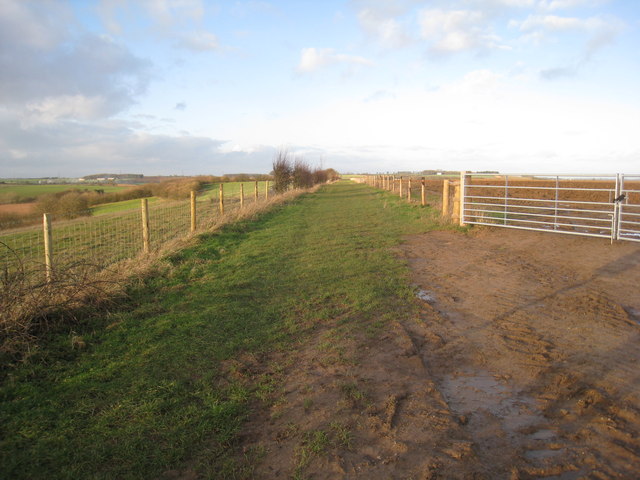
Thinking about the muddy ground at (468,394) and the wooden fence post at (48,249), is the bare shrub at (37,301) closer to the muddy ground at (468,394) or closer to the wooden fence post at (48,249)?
the wooden fence post at (48,249)

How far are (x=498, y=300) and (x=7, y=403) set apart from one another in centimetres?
608

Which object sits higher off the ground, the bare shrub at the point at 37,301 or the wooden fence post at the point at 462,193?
the wooden fence post at the point at 462,193

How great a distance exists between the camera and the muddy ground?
2807 mm

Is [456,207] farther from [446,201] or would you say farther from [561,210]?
[561,210]

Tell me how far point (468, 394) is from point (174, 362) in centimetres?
289

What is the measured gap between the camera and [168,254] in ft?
30.7

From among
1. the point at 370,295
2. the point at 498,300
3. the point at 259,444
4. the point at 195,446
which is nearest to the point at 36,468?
the point at 195,446

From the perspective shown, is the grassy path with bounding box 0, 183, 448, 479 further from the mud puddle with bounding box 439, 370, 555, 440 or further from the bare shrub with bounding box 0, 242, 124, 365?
the mud puddle with bounding box 439, 370, 555, 440

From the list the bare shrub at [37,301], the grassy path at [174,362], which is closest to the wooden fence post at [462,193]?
the grassy path at [174,362]

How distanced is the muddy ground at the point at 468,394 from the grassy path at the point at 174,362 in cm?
33

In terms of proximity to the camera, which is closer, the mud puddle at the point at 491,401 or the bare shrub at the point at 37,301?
the mud puddle at the point at 491,401

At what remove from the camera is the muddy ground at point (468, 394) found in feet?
9.21

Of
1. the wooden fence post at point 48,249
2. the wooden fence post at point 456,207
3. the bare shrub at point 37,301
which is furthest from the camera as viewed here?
the wooden fence post at point 456,207

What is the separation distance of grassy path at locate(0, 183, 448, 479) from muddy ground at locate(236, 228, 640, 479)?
329 mm
